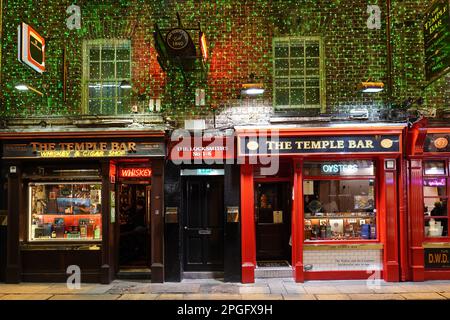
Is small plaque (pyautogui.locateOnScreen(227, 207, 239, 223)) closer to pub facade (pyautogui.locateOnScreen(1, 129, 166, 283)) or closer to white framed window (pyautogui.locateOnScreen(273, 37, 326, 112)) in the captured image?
pub facade (pyautogui.locateOnScreen(1, 129, 166, 283))

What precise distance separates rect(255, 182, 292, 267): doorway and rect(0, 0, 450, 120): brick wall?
2.20 m

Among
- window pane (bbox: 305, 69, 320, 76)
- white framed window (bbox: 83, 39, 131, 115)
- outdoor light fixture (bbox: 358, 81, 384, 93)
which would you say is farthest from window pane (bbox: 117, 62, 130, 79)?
outdoor light fixture (bbox: 358, 81, 384, 93)

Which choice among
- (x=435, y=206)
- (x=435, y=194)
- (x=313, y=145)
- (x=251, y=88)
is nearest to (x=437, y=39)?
(x=313, y=145)

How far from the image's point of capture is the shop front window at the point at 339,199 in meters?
11.3

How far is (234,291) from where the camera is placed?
1009 cm

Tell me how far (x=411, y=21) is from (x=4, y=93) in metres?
10.8

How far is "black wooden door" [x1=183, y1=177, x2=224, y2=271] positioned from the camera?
11.5 meters

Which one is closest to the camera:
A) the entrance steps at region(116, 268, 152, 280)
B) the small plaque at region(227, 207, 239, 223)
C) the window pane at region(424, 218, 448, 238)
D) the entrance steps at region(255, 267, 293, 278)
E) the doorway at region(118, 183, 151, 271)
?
the small plaque at region(227, 207, 239, 223)

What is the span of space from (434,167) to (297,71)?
4.28 meters

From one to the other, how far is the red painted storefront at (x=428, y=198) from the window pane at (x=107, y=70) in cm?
782

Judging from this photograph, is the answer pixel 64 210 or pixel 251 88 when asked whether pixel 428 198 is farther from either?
pixel 64 210

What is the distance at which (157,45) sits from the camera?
10227 mm

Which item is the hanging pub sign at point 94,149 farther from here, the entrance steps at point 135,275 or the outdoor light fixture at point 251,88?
the entrance steps at point 135,275

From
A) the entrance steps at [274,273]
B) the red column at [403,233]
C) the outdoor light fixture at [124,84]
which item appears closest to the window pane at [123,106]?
the outdoor light fixture at [124,84]
